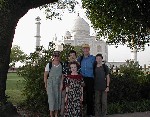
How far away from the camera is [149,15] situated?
16.3 metres

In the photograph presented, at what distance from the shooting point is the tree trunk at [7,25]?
33.0ft

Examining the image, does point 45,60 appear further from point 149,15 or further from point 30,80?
point 149,15

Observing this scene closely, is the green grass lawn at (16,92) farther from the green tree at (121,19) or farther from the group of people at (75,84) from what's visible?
the green tree at (121,19)

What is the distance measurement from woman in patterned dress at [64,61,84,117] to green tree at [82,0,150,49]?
807cm

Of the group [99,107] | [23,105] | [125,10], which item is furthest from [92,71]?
[125,10]

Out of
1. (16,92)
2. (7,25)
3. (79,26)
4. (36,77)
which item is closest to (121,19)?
(16,92)

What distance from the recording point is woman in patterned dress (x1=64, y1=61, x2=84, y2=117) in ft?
26.7

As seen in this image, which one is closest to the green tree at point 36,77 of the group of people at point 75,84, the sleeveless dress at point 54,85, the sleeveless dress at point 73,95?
the group of people at point 75,84

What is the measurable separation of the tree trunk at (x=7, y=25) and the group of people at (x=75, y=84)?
2118 millimetres

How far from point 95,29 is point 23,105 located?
854 centimetres

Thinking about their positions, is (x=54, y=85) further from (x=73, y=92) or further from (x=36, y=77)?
(x=36, y=77)

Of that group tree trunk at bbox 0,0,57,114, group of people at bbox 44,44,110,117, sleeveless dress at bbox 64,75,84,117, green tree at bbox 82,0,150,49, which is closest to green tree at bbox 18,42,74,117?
tree trunk at bbox 0,0,57,114

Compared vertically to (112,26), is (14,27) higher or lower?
lower

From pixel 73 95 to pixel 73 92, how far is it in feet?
0.25
